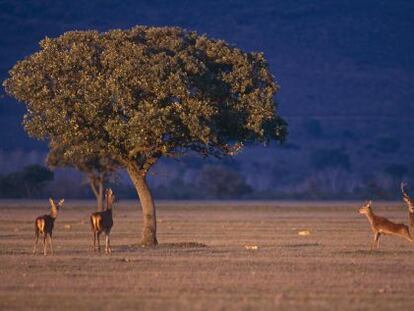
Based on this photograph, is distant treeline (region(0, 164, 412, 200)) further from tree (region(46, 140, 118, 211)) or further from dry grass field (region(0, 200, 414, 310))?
dry grass field (region(0, 200, 414, 310))

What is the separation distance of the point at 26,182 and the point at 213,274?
287ft

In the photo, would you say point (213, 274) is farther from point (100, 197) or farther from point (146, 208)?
point (100, 197)

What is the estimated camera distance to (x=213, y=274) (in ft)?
102

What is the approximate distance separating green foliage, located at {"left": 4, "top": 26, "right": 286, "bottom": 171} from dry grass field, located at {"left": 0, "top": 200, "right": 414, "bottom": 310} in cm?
369

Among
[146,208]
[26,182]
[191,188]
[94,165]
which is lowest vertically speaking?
[146,208]

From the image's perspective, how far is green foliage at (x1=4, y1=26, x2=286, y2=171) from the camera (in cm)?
4034

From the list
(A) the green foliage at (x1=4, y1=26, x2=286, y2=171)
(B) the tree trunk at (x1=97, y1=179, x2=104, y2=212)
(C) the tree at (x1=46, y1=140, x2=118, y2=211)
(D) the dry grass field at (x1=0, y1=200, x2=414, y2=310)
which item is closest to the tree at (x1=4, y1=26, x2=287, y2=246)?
(A) the green foliage at (x1=4, y1=26, x2=286, y2=171)

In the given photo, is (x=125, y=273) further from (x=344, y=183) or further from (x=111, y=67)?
(x=344, y=183)

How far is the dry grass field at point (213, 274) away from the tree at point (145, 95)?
367 centimetres

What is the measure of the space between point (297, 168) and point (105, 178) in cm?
9127

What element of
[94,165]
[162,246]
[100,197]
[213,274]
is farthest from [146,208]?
[94,165]

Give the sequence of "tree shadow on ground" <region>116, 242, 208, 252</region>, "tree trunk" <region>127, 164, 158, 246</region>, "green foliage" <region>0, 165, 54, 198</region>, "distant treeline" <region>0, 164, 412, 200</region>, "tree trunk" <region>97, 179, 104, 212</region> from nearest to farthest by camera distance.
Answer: "tree shadow on ground" <region>116, 242, 208, 252</region>
"tree trunk" <region>127, 164, 158, 246</region>
"tree trunk" <region>97, 179, 104, 212</region>
"green foliage" <region>0, 165, 54, 198</region>
"distant treeline" <region>0, 164, 412, 200</region>

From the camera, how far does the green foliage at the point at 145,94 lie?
40344 millimetres

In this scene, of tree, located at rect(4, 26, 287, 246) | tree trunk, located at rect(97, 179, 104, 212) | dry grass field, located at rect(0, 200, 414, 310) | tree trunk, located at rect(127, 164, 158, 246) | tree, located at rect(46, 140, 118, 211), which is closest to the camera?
dry grass field, located at rect(0, 200, 414, 310)
